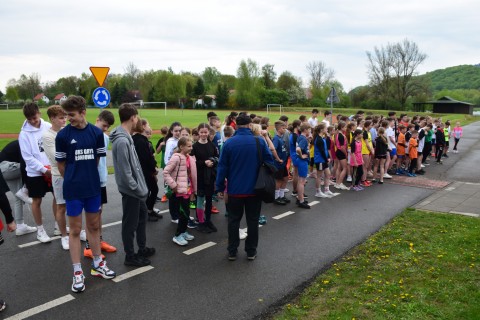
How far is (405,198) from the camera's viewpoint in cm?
908

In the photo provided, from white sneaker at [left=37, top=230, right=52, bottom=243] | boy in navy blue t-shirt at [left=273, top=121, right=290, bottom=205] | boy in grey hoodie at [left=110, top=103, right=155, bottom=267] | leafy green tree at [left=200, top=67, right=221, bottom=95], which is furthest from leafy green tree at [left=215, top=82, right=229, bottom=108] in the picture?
boy in grey hoodie at [left=110, top=103, right=155, bottom=267]

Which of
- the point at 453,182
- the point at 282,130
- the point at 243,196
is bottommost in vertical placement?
the point at 453,182

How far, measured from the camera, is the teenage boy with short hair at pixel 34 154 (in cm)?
550

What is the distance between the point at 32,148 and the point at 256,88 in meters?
80.8

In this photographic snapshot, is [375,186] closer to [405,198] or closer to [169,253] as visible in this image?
[405,198]

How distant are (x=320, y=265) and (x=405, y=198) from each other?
5063mm

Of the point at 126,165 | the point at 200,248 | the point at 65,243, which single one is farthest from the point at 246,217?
the point at 65,243

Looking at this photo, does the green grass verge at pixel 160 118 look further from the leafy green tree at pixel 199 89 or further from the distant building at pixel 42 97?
the distant building at pixel 42 97

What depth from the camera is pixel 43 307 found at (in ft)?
12.9

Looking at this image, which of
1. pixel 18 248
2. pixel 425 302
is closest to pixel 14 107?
pixel 18 248

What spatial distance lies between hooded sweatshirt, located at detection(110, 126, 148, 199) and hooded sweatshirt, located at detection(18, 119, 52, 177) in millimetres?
1738

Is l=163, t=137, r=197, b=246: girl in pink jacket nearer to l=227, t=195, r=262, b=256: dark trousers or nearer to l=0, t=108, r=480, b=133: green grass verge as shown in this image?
l=227, t=195, r=262, b=256: dark trousers

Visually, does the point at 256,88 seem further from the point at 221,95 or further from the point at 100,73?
the point at 100,73

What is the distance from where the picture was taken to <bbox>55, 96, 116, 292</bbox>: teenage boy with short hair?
4180 millimetres
